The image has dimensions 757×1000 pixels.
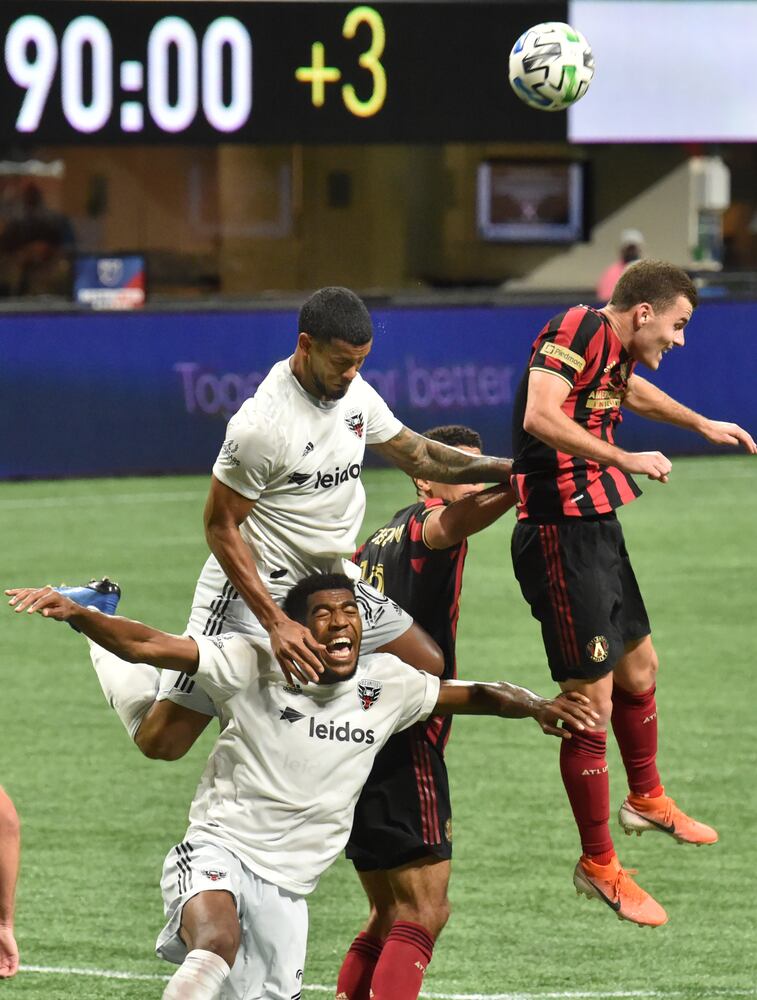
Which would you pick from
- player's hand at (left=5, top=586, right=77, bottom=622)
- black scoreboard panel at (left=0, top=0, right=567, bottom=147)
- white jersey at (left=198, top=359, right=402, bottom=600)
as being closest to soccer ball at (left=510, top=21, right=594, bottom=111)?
white jersey at (left=198, top=359, right=402, bottom=600)

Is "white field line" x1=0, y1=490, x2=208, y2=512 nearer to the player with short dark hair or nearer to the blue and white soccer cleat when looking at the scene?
the blue and white soccer cleat

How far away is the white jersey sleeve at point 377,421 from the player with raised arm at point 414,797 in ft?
1.00

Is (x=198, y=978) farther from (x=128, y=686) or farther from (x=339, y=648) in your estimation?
(x=128, y=686)

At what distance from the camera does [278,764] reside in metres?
6.00

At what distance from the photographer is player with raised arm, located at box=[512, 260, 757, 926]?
6715 millimetres

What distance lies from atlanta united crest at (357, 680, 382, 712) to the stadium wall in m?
11.8

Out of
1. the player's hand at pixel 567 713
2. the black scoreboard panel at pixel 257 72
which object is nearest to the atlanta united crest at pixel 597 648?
the player's hand at pixel 567 713

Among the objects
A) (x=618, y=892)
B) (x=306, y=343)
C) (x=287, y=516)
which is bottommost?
(x=618, y=892)

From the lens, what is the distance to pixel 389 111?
19906 mm

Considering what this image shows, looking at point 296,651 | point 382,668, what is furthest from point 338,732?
point 296,651

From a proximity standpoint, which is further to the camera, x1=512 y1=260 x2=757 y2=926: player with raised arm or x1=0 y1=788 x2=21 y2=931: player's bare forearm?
x1=512 y1=260 x2=757 y2=926: player with raised arm

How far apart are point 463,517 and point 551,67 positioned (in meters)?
2.28

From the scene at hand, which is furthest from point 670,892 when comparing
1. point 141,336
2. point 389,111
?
point 389,111

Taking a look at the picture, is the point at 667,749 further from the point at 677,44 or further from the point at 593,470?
the point at 677,44
